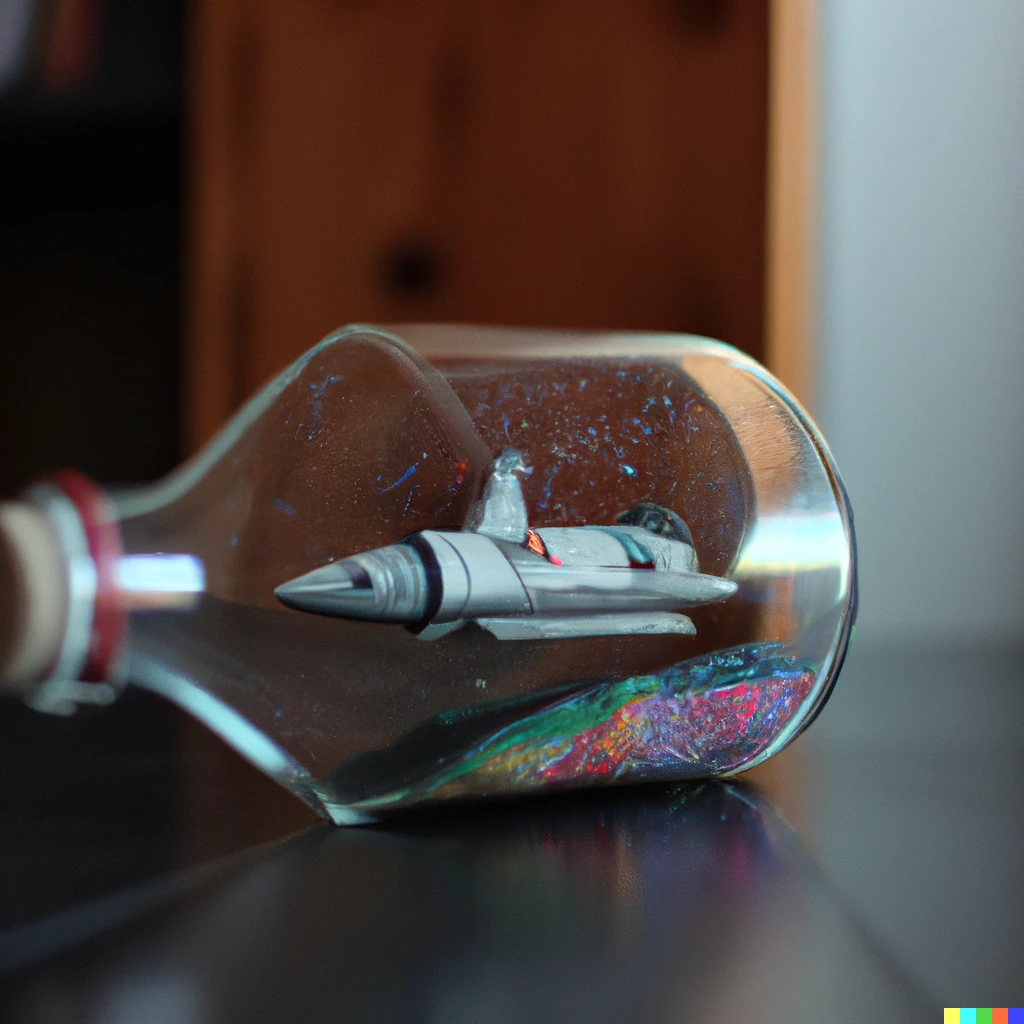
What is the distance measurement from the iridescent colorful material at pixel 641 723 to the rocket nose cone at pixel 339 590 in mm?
70

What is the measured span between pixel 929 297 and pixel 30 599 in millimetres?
945

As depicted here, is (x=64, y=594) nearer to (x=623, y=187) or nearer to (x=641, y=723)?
(x=641, y=723)

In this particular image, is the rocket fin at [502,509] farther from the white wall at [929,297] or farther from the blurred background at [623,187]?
the white wall at [929,297]

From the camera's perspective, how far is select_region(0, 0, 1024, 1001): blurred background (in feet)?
3.18

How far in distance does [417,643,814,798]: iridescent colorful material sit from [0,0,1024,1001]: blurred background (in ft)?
2.13

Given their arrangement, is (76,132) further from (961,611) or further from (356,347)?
(961,611)

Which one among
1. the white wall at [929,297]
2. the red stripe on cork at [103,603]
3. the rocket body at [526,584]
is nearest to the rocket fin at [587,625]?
the rocket body at [526,584]

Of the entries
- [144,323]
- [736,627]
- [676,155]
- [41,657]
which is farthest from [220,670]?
[144,323]

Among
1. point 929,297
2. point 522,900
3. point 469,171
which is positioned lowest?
A: point 522,900

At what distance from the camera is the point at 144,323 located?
3.71ft

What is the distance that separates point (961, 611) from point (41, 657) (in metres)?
0.94

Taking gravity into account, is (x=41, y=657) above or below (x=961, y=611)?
above

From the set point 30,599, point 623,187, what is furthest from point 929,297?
point 30,599

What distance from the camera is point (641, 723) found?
1.13 feet
